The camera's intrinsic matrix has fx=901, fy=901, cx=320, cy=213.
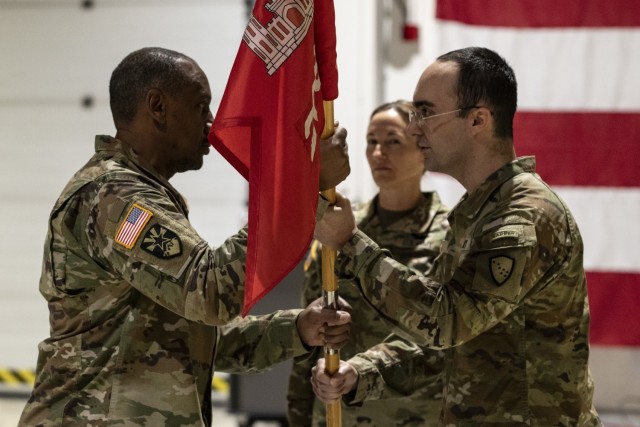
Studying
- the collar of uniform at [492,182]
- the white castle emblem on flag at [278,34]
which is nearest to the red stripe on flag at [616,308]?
the collar of uniform at [492,182]

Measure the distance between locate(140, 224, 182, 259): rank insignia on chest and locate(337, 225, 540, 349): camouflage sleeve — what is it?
45 cm

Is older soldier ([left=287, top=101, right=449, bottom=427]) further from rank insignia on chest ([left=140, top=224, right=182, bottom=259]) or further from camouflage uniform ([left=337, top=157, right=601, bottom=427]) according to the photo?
rank insignia on chest ([left=140, top=224, right=182, bottom=259])

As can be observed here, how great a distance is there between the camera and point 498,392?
2074mm

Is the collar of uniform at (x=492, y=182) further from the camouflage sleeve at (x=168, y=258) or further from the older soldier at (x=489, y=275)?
the camouflage sleeve at (x=168, y=258)

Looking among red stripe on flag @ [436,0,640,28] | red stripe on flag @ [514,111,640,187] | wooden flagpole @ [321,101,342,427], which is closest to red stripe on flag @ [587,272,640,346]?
red stripe on flag @ [514,111,640,187]

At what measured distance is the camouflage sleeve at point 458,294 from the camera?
6.38ft

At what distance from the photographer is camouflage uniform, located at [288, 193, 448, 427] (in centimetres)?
304

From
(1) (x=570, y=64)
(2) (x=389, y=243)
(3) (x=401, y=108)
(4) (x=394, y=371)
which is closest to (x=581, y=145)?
(1) (x=570, y=64)

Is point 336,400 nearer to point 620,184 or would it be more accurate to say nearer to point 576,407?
point 576,407

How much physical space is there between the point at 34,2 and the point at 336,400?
467cm

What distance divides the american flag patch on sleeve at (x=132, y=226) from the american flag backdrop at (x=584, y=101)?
9.98 feet

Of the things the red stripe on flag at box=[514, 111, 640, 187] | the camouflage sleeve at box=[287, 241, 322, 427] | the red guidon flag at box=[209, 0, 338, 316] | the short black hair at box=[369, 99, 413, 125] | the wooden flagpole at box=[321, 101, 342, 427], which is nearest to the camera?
the red guidon flag at box=[209, 0, 338, 316]

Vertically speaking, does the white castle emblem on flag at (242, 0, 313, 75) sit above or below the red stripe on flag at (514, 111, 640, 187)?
Answer: above

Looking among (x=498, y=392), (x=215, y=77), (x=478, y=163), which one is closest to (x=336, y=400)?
(x=498, y=392)
